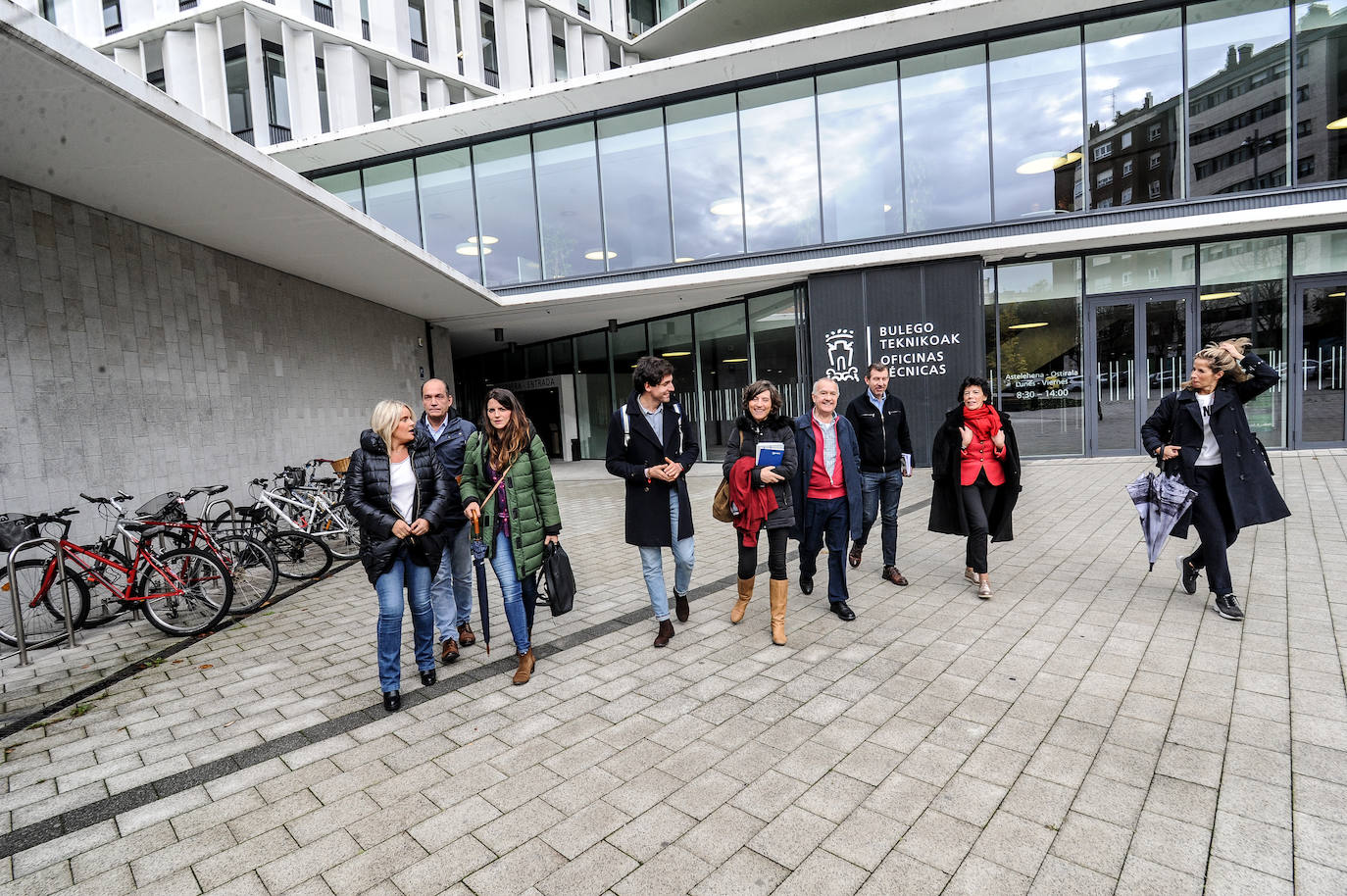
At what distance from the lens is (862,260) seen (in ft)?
39.8

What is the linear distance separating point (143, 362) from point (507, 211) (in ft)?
27.3

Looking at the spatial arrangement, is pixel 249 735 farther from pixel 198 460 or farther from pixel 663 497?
pixel 198 460

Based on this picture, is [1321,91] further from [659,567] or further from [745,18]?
[745,18]

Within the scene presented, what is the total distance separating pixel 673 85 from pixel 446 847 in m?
13.0

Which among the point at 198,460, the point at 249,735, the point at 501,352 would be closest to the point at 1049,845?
the point at 249,735

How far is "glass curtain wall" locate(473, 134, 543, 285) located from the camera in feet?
45.6

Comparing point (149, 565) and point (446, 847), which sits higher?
point (149, 565)

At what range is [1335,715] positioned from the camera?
10.1 feet

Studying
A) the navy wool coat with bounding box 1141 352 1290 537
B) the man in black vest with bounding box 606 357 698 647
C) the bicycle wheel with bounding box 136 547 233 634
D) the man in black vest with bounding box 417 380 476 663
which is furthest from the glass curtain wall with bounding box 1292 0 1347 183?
the bicycle wheel with bounding box 136 547 233 634

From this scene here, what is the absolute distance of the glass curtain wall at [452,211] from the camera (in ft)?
46.3

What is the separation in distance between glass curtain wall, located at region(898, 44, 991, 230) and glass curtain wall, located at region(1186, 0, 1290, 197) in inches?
131

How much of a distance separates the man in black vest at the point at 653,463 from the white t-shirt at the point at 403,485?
1195 millimetres

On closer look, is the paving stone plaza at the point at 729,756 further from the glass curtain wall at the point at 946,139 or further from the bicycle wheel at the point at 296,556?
the glass curtain wall at the point at 946,139

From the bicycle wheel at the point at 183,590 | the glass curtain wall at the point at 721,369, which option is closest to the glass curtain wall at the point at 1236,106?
the glass curtain wall at the point at 721,369
